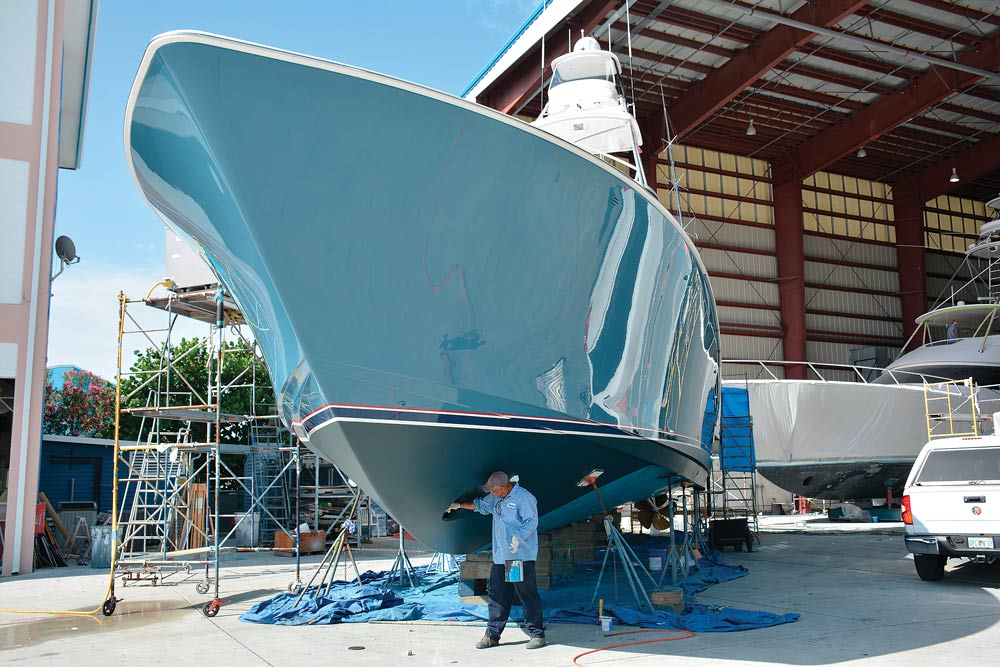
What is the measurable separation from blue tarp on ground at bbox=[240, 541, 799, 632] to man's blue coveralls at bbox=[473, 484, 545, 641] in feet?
2.66

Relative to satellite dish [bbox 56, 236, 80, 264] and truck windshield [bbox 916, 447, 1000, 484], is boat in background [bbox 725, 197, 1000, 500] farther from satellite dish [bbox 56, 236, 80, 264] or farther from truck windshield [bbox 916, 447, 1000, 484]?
satellite dish [bbox 56, 236, 80, 264]

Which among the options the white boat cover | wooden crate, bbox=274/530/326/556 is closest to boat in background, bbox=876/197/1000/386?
the white boat cover

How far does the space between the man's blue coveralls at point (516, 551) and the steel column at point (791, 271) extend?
21.7 m

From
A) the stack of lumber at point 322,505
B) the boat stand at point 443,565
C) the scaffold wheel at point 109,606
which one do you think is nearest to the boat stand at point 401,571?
the boat stand at point 443,565

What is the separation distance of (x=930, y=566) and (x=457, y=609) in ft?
13.9

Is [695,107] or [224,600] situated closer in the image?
[224,600]

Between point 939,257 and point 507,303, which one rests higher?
point 939,257

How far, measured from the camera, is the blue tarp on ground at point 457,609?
17.2 ft

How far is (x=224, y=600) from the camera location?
720 centimetres

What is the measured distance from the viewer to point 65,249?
11.9 meters

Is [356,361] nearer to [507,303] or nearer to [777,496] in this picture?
[507,303]

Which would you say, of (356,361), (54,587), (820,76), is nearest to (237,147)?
(356,361)

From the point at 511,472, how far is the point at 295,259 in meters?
1.87

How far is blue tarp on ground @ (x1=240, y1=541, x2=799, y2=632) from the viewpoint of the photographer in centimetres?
525
